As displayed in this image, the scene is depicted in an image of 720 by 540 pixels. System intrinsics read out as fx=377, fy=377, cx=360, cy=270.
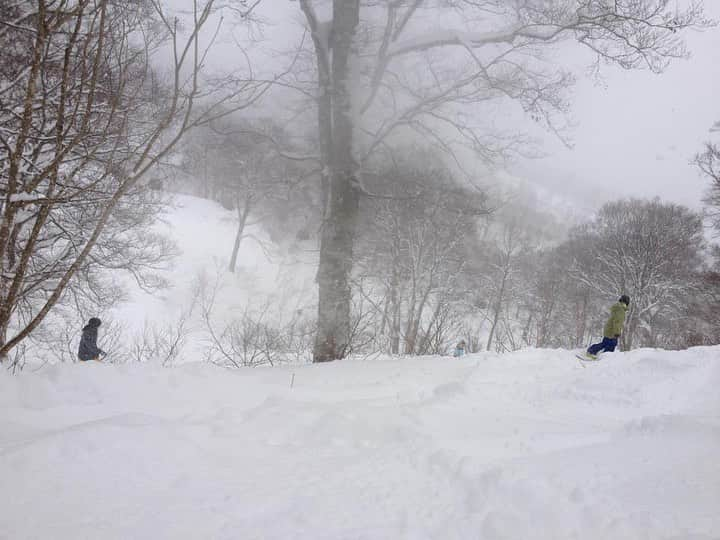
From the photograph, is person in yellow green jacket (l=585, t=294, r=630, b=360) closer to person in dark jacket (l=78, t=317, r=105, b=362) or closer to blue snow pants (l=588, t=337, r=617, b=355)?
blue snow pants (l=588, t=337, r=617, b=355)

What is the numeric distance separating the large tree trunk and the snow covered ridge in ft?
8.40

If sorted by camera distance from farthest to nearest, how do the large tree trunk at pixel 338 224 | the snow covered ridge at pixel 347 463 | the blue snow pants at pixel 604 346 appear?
1. the blue snow pants at pixel 604 346
2. the large tree trunk at pixel 338 224
3. the snow covered ridge at pixel 347 463

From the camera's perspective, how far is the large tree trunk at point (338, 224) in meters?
5.69

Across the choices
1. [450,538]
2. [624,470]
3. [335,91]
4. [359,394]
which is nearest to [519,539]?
[450,538]

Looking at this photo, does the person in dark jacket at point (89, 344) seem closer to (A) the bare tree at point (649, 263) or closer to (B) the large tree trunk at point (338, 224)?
(B) the large tree trunk at point (338, 224)

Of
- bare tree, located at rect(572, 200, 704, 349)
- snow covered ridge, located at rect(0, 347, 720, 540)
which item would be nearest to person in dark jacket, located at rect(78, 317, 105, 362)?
snow covered ridge, located at rect(0, 347, 720, 540)

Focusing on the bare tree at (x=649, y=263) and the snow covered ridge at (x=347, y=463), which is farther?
the bare tree at (x=649, y=263)

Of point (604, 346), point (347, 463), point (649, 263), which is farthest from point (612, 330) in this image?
point (649, 263)

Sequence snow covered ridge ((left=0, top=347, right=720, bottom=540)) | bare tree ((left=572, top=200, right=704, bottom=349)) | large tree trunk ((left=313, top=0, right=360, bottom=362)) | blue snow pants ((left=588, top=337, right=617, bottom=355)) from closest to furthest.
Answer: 1. snow covered ridge ((left=0, top=347, right=720, bottom=540))
2. large tree trunk ((left=313, top=0, right=360, bottom=362))
3. blue snow pants ((left=588, top=337, right=617, bottom=355))
4. bare tree ((left=572, top=200, right=704, bottom=349))

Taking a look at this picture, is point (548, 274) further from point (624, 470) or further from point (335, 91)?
point (624, 470)

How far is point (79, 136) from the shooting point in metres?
1.40

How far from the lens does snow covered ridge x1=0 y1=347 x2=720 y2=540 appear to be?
139 cm

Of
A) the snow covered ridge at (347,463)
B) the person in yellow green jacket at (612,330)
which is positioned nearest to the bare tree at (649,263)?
the person in yellow green jacket at (612,330)

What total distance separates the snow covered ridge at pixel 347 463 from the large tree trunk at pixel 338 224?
2562mm
